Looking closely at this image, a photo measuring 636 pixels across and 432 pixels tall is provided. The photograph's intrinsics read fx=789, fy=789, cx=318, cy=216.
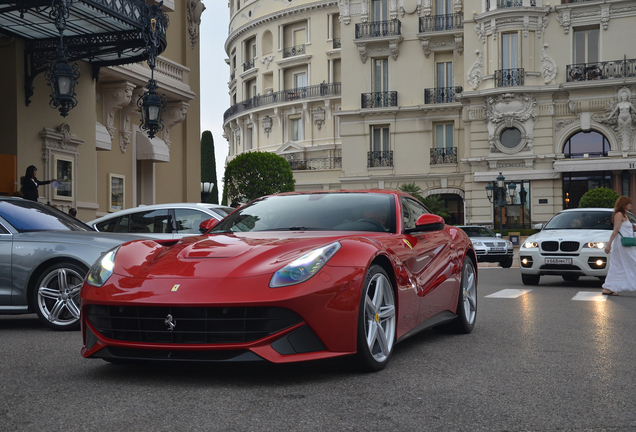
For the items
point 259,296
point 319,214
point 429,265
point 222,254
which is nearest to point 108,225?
point 319,214

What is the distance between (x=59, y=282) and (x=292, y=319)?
404 cm

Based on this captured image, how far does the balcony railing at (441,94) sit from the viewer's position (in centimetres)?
4550

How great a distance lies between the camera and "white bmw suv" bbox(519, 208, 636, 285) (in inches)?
598

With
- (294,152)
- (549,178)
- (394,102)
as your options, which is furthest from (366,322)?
(294,152)

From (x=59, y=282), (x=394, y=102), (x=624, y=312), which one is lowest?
(x=624, y=312)

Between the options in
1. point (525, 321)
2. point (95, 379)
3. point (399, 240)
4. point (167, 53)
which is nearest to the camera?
point (95, 379)

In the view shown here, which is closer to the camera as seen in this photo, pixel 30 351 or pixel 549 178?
pixel 30 351

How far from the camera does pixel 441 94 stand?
45.8 m

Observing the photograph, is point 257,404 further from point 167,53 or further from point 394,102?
point 394,102

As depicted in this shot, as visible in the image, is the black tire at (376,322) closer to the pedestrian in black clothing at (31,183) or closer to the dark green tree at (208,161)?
the pedestrian in black clothing at (31,183)

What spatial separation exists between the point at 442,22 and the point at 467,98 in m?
6.22

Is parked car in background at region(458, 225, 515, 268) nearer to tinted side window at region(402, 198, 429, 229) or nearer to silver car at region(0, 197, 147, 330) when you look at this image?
tinted side window at region(402, 198, 429, 229)

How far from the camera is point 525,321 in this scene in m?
8.74

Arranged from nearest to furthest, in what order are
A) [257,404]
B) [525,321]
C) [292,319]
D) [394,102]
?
[257,404] → [292,319] → [525,321] → [394,102]
